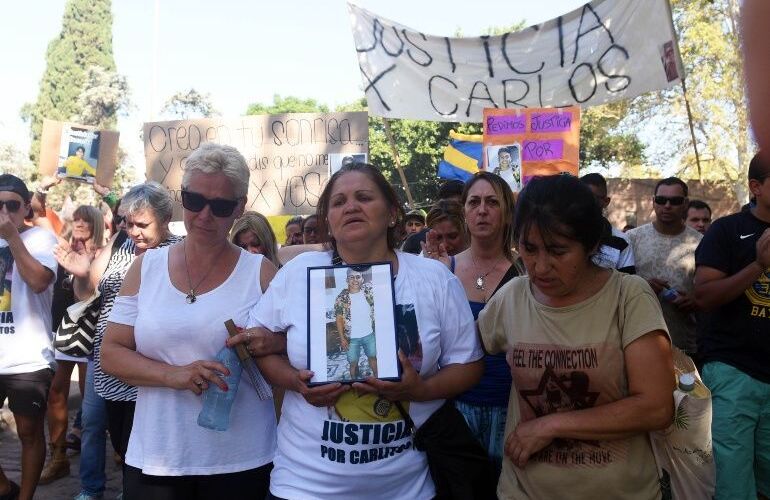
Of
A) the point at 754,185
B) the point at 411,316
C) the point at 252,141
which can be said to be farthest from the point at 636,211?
the point at 411,316

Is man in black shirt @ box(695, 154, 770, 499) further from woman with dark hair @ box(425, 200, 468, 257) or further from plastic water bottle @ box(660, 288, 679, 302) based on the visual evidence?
woman with dark hair @ box(425, 200, 468, 257)

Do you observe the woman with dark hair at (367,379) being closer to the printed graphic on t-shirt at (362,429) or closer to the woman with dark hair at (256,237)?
the printed graphic on t-shirt at (362,429)

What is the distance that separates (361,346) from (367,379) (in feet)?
0.39

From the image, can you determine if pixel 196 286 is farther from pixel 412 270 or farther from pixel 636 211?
pixel 636 211

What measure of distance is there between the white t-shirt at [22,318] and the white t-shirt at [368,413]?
8.96 feet

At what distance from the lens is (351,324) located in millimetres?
2361

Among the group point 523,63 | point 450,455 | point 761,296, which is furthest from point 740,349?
point 523,63

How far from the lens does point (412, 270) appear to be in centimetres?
252

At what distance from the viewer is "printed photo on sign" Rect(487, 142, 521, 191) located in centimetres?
691

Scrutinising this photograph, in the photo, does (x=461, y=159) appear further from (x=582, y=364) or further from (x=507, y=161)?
(x=582, y=364)

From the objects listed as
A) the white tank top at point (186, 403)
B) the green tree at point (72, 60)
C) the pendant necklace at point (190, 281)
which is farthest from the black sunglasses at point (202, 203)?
the green tree at point (72, 60)

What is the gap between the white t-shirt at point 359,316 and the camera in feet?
7.68

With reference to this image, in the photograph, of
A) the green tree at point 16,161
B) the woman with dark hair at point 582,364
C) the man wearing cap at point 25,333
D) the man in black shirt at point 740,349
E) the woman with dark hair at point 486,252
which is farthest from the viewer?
the green tree at point 16,161


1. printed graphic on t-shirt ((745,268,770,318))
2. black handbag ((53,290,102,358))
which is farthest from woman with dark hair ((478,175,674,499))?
black handbag ((53,290,102,358))
